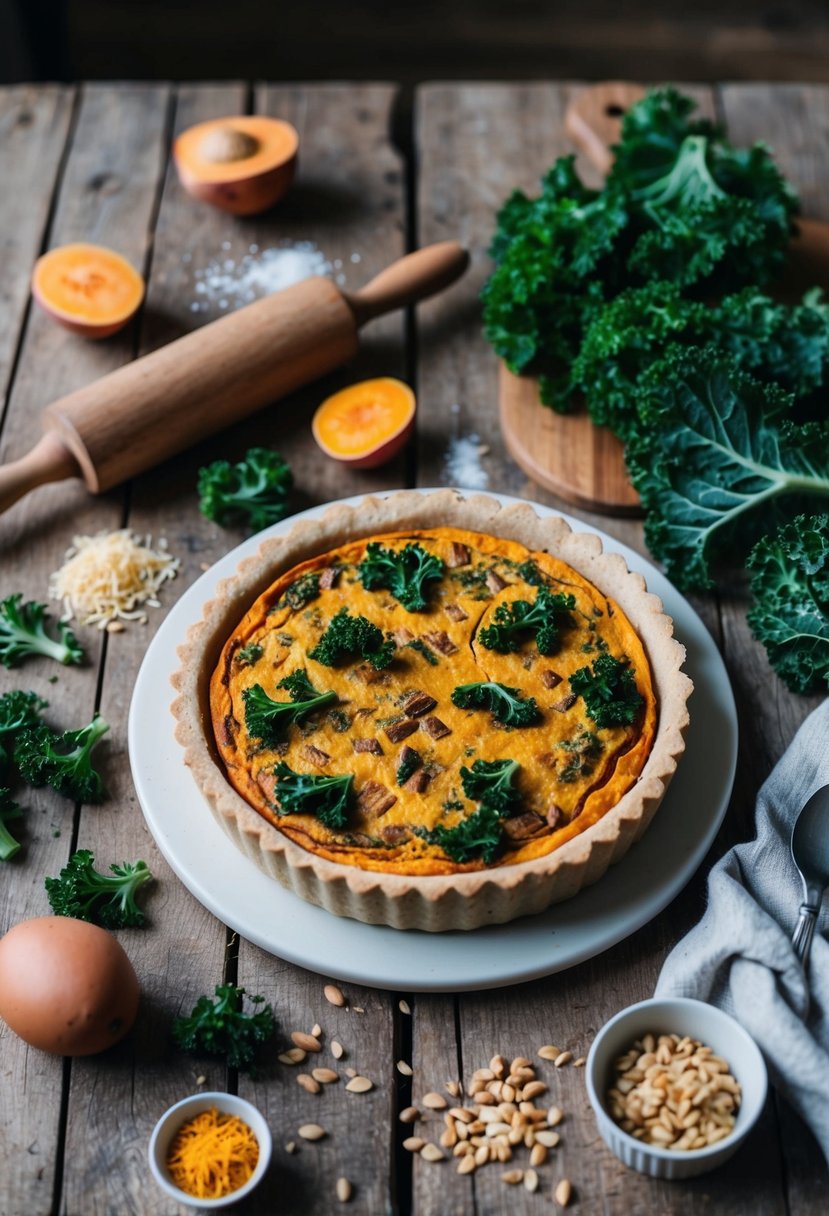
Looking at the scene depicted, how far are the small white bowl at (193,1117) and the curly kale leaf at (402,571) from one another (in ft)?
4.89

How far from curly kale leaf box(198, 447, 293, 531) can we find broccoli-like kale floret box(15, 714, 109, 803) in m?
0.98

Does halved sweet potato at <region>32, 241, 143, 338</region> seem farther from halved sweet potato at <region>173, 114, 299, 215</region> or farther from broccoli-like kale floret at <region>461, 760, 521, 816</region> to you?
broccoli-like kale floret at <region>461, 760, 521, 816</region>

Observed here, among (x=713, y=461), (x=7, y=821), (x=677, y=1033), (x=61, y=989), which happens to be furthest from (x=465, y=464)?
(x=61, y=989)

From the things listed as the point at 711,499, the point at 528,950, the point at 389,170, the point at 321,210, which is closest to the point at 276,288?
the point at 321,210

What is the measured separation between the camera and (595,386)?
4551mm

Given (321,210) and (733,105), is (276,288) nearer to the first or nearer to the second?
(321,210)

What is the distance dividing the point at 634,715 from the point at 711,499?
102 cm

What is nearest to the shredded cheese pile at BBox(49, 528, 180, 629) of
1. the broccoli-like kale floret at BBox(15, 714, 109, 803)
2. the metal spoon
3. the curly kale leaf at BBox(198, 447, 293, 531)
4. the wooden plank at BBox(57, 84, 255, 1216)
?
the wooden plank at BBox(57, 84, 255, 1216)

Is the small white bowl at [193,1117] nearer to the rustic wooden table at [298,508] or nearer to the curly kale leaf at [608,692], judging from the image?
the rustic wooden table at [298,508]

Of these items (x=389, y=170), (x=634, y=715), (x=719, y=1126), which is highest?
(x=389, y=170)

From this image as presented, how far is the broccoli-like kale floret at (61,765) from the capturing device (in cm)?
376

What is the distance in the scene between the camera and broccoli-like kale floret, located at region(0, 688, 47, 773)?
3.87m

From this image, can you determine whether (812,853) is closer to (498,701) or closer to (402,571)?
(498,701)

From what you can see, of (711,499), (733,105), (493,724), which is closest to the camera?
(493,724)
